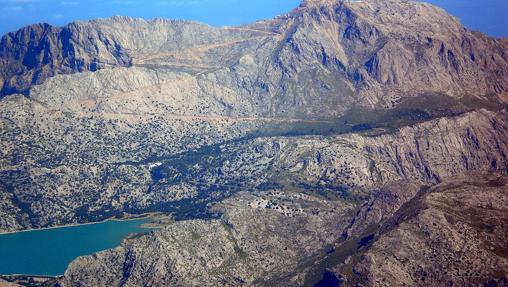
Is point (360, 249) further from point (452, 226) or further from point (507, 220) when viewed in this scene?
point (507, 220)

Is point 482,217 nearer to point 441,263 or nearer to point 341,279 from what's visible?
point 441,263

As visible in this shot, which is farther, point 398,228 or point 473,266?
point 398,228

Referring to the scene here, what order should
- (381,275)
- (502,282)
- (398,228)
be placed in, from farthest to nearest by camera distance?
Result: (398,228) < (381,275) < (502,282)

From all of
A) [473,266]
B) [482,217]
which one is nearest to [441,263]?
[473,266]

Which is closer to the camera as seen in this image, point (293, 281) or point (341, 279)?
point (341, 279)

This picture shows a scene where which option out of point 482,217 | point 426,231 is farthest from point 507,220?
point 426,231

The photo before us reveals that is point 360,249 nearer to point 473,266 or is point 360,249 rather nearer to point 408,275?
point 408,275

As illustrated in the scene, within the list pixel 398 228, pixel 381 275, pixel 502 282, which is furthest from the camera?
pixel 398 228

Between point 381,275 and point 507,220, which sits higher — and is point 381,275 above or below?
below

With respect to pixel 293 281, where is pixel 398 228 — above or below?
above
